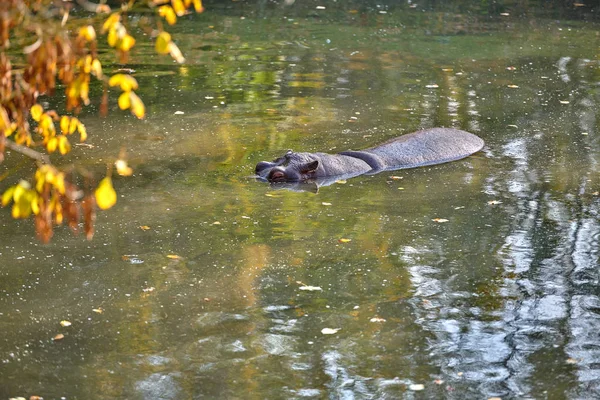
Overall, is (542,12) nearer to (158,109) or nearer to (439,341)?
(158,109)

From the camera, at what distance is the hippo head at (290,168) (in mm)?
9242

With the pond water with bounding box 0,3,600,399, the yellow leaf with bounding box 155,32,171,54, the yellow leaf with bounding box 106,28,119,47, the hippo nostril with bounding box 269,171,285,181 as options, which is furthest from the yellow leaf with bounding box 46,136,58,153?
the hippo nostril with bounding box 269,171,285,181

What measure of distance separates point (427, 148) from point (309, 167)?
58.0 inches

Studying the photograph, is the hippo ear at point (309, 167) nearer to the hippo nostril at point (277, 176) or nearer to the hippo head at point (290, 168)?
the hippo head at point (290, 168)

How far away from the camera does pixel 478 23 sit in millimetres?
18125

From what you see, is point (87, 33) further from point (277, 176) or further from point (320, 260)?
point (277, 176)

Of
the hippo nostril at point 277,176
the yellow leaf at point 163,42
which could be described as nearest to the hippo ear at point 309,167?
the hippo nostril at point 277,176

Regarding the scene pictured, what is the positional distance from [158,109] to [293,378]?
22.1 feet

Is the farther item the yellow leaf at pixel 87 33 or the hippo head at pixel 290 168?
the hippo head at pixel 290 168

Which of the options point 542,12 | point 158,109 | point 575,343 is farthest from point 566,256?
point 542,12

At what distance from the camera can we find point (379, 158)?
9.74m

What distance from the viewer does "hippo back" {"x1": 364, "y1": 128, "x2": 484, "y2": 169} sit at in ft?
32.3

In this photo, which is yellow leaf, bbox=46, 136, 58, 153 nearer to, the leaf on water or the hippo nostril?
the leaf on water

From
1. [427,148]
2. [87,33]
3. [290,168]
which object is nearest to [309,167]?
[290,168]
